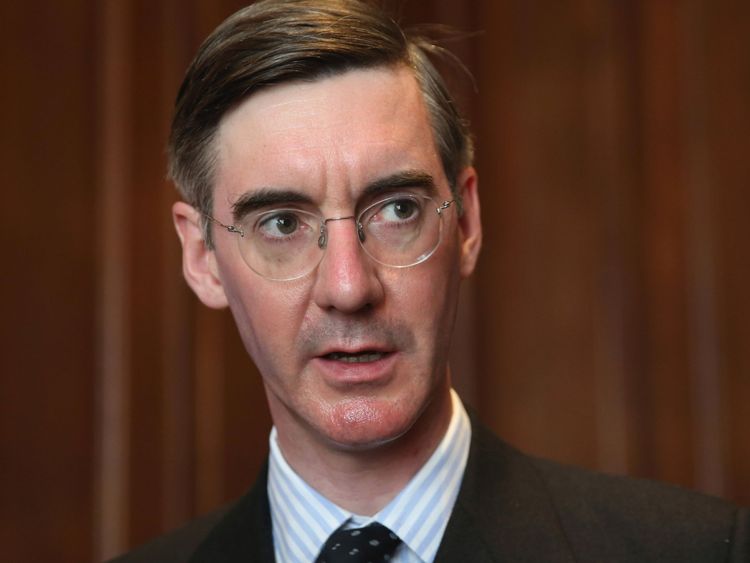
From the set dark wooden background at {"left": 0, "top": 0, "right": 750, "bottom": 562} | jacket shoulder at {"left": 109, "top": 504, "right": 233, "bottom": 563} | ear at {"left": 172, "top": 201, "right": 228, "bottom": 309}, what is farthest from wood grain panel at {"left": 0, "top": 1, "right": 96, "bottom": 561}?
ear at {"left": 172, "top": 201, "right": 228, "bottom": 309}

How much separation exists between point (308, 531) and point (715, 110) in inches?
77.7

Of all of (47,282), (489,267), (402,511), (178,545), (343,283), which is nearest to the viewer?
(343,283)

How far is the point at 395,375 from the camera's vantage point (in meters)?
1.94

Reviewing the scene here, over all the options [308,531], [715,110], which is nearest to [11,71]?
[308,531]

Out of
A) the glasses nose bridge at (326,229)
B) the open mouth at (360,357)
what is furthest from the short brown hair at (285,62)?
the open mouth at (360,357)

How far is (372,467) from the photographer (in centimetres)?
200

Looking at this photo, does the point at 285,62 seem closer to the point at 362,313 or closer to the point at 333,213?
the point at 333,213

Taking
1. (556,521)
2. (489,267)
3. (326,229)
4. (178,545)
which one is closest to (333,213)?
(326,229)

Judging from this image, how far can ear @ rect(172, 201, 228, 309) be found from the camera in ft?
7.21

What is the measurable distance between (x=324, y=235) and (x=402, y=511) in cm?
44

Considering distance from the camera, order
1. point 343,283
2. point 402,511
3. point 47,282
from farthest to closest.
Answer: point 47,282 < point 402,511 < point 343,283

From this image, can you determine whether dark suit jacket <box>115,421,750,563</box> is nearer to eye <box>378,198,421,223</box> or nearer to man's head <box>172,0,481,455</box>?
man's head <box>172,0,481,455</box>

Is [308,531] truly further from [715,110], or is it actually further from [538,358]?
[715,110]

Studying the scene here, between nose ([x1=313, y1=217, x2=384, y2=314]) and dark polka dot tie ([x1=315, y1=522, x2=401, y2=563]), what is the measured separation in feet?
1.14
